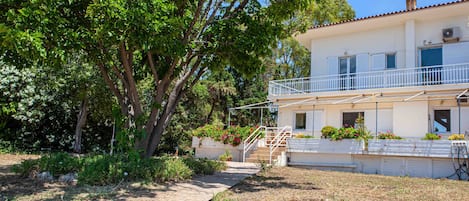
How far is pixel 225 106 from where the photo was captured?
101ft

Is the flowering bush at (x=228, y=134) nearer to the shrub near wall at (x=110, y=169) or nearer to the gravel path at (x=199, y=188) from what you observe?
the gravel path at (x=199, y=188)

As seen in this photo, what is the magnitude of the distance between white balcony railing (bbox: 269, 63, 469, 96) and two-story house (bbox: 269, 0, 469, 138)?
4cm

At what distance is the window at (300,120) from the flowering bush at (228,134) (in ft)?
9.25

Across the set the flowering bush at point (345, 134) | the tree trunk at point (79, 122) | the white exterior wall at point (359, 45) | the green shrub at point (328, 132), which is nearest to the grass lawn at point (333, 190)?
the flowering bush at point (345, 134)

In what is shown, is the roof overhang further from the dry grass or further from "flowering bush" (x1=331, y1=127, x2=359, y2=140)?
the dry grass

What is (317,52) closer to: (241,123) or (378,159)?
(378,159)

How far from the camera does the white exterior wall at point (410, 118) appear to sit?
55.4 ft

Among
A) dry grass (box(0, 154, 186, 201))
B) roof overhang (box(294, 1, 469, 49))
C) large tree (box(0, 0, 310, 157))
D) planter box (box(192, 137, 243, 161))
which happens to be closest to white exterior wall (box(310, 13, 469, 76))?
roof overhang (box(294, 1, 469, 49))

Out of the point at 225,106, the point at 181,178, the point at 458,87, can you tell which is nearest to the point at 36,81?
the point at 181,178

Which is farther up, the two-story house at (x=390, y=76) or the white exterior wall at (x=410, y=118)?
the two-story house at (x=390, y=76)

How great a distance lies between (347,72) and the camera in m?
20.5

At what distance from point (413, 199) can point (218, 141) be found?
1277 cm

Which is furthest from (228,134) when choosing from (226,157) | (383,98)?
(383,98)

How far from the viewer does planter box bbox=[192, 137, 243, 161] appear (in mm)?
20047
